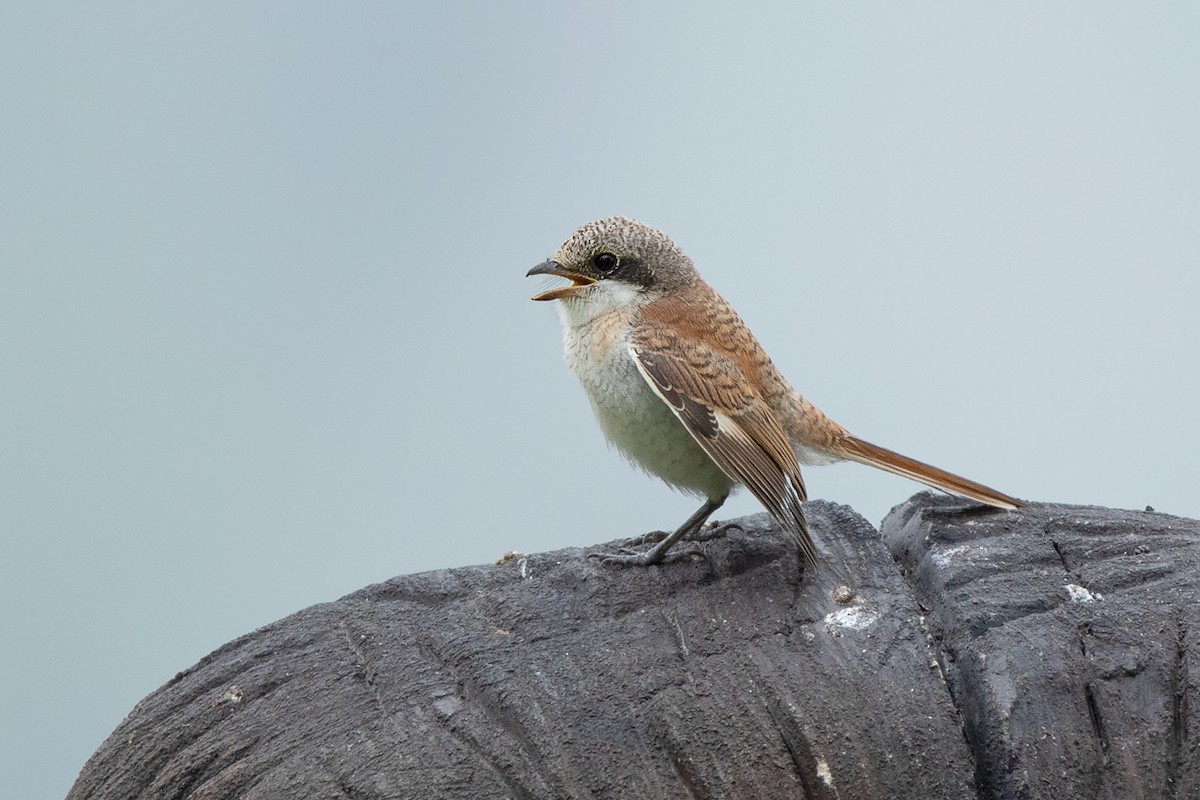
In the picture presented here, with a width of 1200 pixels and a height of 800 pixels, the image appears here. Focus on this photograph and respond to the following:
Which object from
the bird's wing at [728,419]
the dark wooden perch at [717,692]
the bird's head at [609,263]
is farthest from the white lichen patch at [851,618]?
the bird's head at [609,263]

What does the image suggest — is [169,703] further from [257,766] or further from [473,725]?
[473,725]

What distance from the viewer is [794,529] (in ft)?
11.8

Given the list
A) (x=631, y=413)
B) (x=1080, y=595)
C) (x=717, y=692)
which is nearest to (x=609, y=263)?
(x=631, y=413)

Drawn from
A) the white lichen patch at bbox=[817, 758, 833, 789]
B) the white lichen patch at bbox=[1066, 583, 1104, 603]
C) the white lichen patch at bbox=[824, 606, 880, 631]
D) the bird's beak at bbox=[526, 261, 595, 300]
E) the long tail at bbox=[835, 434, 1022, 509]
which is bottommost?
the white lichen patch at bbox=[817, 758, 833, 789]

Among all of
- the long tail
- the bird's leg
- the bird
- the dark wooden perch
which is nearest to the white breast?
the bird

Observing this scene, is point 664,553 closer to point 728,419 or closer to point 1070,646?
point 728,419

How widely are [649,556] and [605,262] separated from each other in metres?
0.91

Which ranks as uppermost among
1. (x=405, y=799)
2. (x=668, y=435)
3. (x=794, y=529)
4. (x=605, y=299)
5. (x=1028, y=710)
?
(x=605, y=299)

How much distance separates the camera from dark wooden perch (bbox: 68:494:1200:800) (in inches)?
125

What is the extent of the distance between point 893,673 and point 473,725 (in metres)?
1.03

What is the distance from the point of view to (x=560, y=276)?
4.10 metres

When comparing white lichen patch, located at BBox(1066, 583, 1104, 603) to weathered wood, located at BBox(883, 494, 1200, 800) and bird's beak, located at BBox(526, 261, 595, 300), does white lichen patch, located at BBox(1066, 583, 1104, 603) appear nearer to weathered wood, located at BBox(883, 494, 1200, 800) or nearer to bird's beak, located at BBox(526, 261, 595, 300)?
weathered wood, located at BBox(883, 494, 1200, 800)

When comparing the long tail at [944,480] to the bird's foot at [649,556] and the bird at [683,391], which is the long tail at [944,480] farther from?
the bird's foot at [649,556]

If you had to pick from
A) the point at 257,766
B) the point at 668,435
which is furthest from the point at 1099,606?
the point at 257,766
